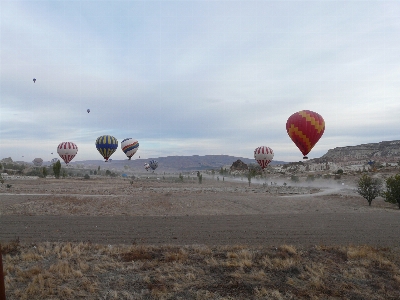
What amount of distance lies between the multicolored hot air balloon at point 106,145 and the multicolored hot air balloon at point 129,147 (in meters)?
10.3

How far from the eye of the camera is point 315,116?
27391mm

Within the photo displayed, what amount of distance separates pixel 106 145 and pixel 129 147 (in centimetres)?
1162

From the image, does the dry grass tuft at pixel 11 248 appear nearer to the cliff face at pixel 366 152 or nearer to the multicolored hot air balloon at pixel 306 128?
the multicolored hot air balloon at pixel 306 128

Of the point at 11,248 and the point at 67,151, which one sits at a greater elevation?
the point at 67,151

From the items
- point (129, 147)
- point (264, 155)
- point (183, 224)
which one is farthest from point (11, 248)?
point (129, 147)

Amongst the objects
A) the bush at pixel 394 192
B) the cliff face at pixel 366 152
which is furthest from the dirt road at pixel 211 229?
the cliff face at pixel 366 152

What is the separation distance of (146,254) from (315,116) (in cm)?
2002

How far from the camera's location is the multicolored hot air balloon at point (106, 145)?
2004 inches

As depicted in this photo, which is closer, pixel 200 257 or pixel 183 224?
pixel 200 257

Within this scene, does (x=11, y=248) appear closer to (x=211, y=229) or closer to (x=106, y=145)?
(x=211, y=229)

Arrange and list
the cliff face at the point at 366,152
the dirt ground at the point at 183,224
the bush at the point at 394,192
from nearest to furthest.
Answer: the dirt ground at the point at 183,224
the bush at the point at 394,192
the cliff face at the point at 366,152

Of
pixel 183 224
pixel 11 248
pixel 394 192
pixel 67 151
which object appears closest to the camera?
pixel 11 248

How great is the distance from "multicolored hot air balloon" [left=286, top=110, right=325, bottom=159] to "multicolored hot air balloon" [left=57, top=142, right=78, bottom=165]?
1644 inches

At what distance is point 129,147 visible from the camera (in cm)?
6247
